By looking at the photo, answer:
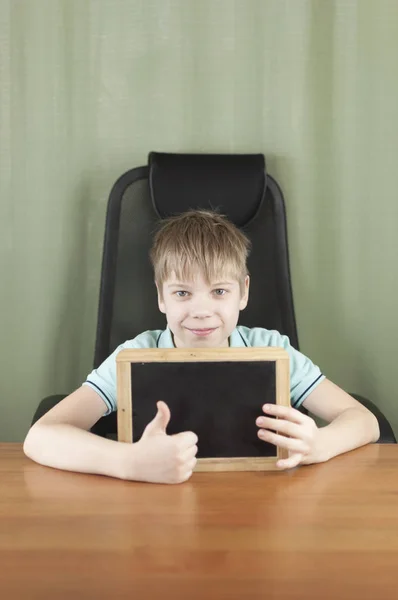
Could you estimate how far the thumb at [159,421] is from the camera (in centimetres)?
122

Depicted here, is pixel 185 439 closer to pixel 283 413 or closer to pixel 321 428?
pixel 283 413

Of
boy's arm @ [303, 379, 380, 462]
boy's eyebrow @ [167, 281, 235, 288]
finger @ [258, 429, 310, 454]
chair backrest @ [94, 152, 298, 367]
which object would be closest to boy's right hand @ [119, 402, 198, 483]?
finger @ [258, 429, 310, 454]

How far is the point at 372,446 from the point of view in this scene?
1.45 metres

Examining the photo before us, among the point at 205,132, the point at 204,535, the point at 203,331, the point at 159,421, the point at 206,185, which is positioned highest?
the point at 205,132

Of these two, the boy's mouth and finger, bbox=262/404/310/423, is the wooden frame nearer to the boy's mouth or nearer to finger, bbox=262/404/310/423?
finger, bbox=262/404/310/423

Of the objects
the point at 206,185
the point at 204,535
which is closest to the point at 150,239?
the point at 206,185

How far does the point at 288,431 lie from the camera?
1256 mm

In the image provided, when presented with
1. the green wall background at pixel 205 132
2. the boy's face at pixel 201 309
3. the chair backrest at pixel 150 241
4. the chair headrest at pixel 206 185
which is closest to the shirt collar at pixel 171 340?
the boy's face at pixel 201 309

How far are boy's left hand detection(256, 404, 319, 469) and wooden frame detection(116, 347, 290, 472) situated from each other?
0.8 inches

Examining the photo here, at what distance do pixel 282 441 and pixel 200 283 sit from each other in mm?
413

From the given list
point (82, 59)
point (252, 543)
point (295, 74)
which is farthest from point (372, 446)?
point (82, 59)

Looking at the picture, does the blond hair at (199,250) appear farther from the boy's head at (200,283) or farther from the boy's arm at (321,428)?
the boy's arm at (321,428)

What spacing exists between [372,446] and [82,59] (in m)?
1.42

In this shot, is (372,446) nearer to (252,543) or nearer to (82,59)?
(252,543)
